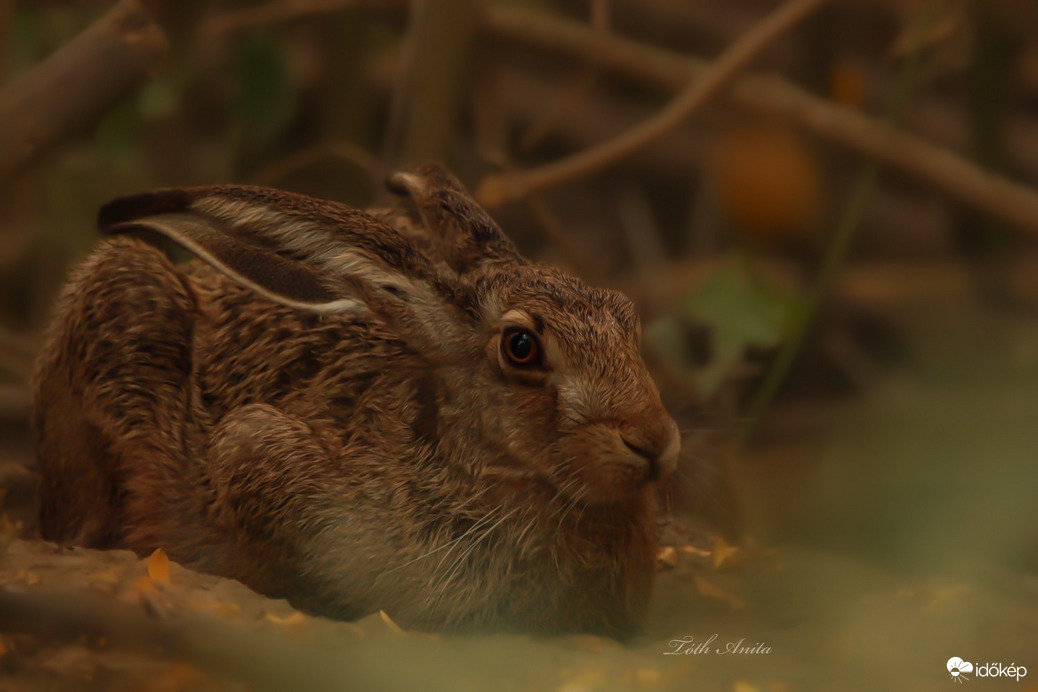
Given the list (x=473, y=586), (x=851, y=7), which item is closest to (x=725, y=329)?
(x=473, y=586)

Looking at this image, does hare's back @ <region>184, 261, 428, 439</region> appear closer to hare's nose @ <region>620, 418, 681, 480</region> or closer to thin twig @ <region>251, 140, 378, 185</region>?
hare's nose @ <region>620, 418, 681, 480</region>

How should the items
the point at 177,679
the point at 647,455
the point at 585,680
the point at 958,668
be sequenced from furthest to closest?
the point at 647,455 → the point at 958,668 → the point at 585,680 → the point at 177,679

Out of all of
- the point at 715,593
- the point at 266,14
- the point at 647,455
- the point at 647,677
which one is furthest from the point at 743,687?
the point at 266,14

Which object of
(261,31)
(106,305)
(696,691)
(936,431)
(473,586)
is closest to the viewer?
(696,691)

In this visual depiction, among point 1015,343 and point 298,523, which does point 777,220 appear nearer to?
point 1015,343

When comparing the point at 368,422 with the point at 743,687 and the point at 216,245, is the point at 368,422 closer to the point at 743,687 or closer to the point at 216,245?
the point at 216,245

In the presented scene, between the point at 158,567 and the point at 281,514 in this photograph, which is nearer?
the point at 158,567
